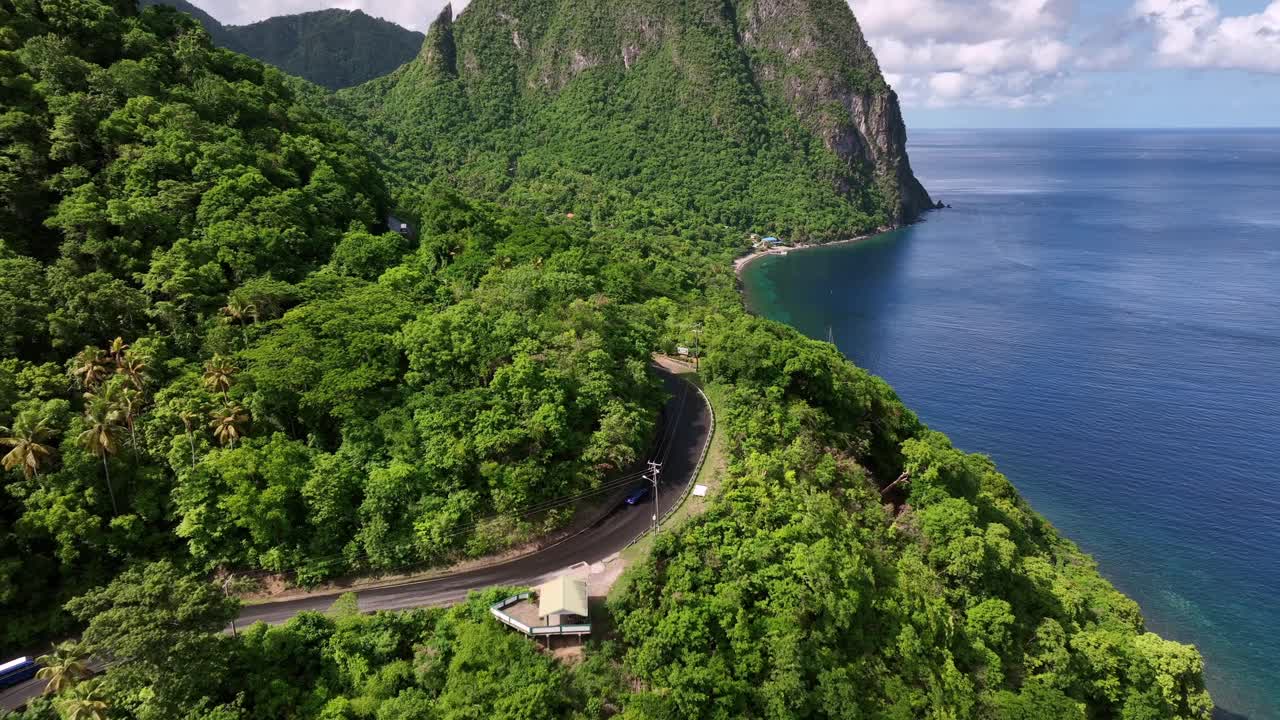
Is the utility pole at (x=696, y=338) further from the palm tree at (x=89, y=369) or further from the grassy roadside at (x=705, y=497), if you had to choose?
the palm tree at (x=89, y=369)

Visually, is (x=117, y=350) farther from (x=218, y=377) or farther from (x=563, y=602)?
(x=563, y=602)

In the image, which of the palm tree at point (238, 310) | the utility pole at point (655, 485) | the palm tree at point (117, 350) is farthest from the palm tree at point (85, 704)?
the utility pole at point (655, 485)

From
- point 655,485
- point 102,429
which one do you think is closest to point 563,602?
point 655,485

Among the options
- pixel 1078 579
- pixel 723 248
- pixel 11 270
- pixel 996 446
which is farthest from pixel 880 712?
pixel 723 248

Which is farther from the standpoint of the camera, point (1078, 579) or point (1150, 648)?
point (1078, 579)

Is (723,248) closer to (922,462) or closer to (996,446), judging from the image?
(996,446)

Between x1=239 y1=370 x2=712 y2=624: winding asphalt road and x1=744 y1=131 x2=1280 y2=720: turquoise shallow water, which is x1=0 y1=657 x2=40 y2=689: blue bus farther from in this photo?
x1=744 y1=131 x2=1280 y2=720: turquoise shallow water
